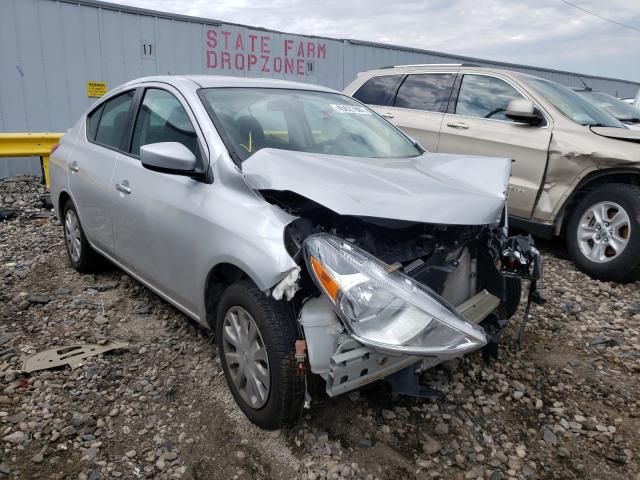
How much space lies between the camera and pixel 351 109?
11.6ft

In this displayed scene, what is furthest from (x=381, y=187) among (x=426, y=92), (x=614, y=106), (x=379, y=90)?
(x=614, y=106)

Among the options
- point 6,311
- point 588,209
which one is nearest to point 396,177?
point 588,209

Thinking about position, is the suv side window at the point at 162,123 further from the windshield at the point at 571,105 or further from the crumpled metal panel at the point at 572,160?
the windshield at the point at 571,105

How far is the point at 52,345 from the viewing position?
327 cm

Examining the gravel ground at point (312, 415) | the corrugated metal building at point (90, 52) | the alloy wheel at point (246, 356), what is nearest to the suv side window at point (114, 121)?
the gravel ground at point (312, 415)

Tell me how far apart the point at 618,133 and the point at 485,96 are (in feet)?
4.60

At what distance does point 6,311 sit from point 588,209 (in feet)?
15.9

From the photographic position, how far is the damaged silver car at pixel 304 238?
6.61 feet

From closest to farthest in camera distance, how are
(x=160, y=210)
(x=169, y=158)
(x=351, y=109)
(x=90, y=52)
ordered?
(x=169, y=158)
(x=160, y=210)
(x=351, y=109)
(x=90, y=52)

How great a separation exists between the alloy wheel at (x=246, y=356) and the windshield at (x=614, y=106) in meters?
6.56

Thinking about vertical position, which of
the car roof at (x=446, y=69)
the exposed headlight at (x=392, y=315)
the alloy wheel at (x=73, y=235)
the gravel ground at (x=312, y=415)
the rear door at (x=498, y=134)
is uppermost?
the car roof at (x=446, y=69)

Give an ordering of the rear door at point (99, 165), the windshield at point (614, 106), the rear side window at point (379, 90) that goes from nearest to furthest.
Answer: the rear door at point (99, 165) → the rear side window at point (379, 90) → the windshield at point (614, 106)

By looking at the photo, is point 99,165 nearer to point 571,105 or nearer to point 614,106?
point 571,105

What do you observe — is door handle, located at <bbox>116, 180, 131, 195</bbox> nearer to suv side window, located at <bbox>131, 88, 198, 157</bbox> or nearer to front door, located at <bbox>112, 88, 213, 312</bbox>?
front door, located at <bbox>112, 88, 213, 312</bbox>
